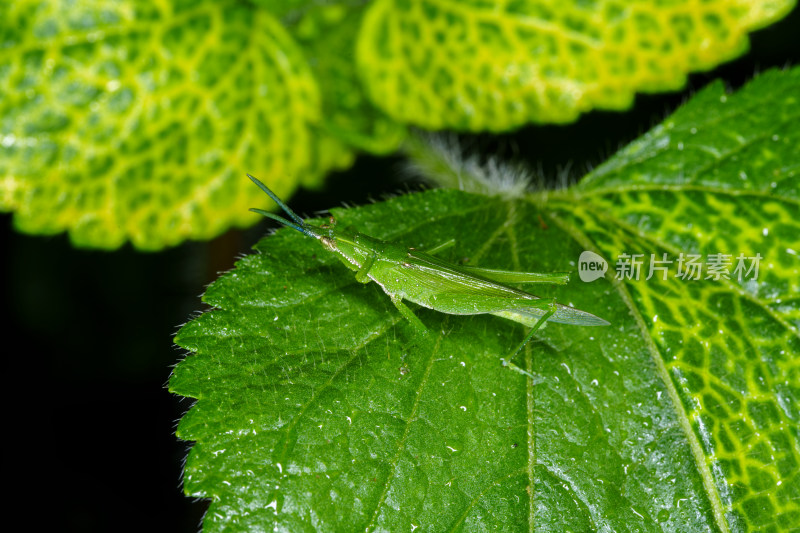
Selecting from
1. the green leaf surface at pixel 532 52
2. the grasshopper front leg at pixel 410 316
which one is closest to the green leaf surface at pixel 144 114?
the green leaf surface at pixel 532 52

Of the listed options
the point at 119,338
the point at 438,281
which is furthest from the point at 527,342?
the point at 119,338

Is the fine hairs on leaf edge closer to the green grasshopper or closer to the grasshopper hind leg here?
the green grasshopper

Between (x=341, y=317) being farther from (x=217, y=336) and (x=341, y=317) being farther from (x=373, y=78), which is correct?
(x=373, y=78)

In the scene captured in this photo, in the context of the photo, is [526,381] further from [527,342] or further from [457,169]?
[457,169]

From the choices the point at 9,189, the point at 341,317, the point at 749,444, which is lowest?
the point at 749,444

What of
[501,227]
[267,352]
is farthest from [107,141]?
[501,227]
